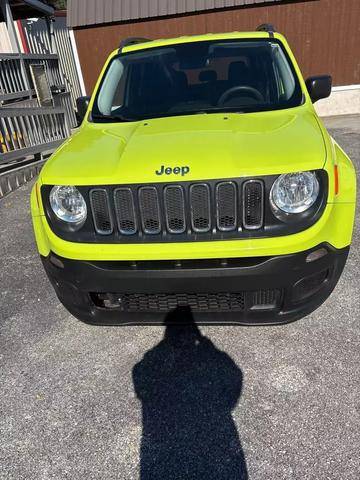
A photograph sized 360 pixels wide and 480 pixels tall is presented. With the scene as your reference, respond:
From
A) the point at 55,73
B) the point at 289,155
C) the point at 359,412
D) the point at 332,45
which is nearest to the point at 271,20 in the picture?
the point at 332,45

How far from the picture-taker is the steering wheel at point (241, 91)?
11.0 feet

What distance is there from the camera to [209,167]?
2.22 metres

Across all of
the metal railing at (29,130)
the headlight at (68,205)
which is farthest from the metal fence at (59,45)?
the headlight at (68,205)

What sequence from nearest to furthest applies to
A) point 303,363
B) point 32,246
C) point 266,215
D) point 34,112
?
point 266,215
point 303,363
point 32,246
point 34,112

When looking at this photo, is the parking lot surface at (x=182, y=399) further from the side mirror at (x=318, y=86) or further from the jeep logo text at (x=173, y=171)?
the side mirror at (x=318, y=86)

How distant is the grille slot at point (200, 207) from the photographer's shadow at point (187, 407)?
0.58 metres

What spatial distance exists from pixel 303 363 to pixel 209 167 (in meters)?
1.37

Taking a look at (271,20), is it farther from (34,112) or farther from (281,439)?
(281,439)

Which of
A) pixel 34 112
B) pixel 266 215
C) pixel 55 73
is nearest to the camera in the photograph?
pixel 266 215

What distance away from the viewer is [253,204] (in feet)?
7.36

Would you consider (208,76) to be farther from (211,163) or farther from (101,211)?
(101,211)

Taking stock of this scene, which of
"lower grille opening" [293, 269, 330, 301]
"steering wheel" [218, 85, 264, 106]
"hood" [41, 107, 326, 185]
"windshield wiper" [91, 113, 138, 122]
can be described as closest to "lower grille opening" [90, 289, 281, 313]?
"lower grille opening" [293, 269, 330, 301]

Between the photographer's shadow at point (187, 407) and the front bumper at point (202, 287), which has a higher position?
the front bumper at point (202, 287)

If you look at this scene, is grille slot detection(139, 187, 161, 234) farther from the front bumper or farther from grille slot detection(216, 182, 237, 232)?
grille slot detection(216, 182, 237, 232)
